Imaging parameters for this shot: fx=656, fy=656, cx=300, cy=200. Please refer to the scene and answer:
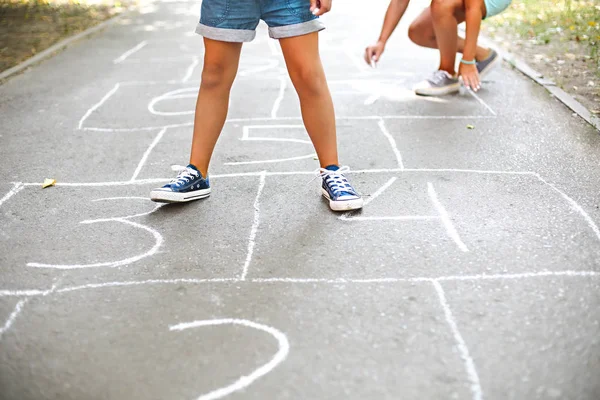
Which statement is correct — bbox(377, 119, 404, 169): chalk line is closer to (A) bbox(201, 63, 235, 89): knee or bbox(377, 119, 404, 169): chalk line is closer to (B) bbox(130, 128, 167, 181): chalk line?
(A) bbox(201, 63, 235, 89): knee

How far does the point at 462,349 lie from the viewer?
2166mm

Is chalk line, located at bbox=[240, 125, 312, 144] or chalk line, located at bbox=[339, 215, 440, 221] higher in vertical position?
chalk line, located at bbox=[339, 215, 440, 221]

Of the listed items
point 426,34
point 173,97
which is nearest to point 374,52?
point 426,34

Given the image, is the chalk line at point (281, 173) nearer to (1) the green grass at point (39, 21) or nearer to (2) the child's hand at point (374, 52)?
(2) the child's hand at point (374, 52)

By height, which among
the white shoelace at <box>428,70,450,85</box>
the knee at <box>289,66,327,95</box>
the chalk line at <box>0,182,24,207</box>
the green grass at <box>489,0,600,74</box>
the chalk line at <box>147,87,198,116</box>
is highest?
the knee at <box>289,66,327,95</box>

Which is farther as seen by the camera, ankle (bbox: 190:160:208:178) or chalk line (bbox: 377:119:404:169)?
chalk line (bbox: 377:119:404:169)

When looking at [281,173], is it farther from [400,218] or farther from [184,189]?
[400,218]

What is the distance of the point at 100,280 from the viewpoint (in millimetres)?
2705

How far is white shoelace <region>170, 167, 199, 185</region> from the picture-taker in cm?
341

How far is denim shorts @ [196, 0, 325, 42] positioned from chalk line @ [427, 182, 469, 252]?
1.06 m

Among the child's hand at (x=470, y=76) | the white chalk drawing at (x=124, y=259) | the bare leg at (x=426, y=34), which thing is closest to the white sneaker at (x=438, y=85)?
the bare leg at (x=426, y=34)

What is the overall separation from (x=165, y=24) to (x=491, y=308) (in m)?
8.57

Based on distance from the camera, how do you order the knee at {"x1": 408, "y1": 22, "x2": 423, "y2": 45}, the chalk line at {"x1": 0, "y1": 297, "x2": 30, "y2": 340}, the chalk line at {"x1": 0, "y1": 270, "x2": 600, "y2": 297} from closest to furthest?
the chalk line at {"x1": 0, "y1": 297, "x2": 30, "y2": 340}, the chalk line at {"x1": 0, "y1": 270, "x2": 600, "y2": 297}, the knee at {"x1": 408, "y1": 22, "x2": 423, "y2": 45}

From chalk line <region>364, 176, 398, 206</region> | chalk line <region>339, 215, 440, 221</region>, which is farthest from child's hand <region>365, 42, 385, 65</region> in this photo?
→ chalk line <region>339, 215, 440, 221</region>
